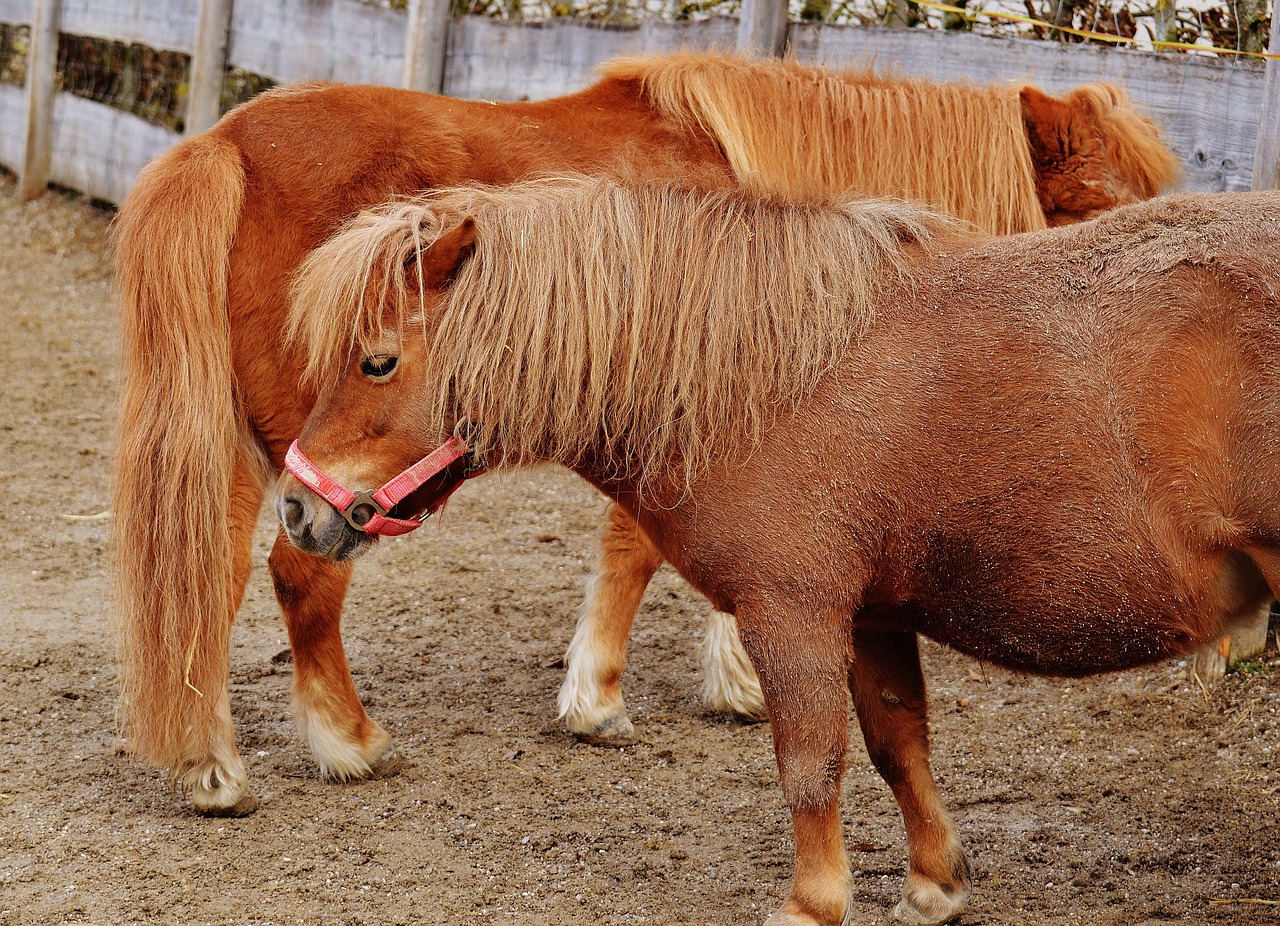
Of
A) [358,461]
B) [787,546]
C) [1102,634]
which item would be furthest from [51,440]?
[1102,634]

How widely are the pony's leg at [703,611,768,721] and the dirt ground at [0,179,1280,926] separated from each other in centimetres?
7

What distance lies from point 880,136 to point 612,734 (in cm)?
195

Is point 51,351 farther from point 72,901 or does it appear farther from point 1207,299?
point 1207,299

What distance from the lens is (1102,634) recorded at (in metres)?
2.28

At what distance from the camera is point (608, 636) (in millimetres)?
3807

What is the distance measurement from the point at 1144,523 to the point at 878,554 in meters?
0.47

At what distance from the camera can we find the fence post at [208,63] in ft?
26.2

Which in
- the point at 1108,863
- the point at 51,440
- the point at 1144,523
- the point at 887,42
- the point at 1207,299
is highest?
the point at 887,42

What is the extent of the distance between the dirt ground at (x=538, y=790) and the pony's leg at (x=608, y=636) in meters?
0.09

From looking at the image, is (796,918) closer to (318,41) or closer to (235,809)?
(235,809)

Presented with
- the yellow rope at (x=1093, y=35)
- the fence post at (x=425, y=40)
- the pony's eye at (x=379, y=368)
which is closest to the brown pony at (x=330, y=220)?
the yellow rope at (x=1093, y=35)

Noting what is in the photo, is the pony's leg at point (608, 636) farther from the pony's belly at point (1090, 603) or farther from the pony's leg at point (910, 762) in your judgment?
the pony's belly at point (1090, 603)

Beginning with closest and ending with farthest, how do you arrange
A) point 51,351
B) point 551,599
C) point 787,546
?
point 787,546 < point 551,599 < point 51,351

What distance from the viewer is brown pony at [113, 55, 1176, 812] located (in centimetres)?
304
